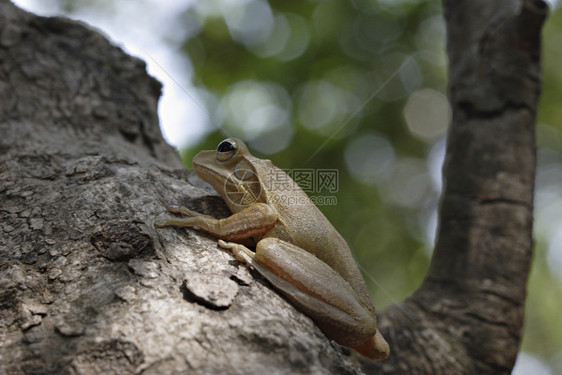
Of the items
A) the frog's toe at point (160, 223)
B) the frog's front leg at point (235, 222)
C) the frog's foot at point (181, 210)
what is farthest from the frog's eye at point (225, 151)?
the frog's toe at point (160, 223)

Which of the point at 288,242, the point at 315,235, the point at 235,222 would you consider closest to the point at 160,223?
the point at 235,222

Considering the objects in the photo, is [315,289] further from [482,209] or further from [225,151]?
[482,209]

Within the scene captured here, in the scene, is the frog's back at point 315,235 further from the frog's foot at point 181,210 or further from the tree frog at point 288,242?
the frog's foot at point 181,210

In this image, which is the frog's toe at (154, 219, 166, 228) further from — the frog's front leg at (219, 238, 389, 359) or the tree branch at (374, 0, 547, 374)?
the tree branch at (374, 0, 547, 374)

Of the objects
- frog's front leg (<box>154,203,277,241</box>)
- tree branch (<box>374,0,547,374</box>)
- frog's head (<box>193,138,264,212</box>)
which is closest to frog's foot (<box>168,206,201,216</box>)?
frog's front leg (<box>154,203,277,241</box>)

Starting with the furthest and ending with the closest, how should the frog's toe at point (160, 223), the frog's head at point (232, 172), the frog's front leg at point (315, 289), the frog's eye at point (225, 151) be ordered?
the frog's eye at point (225, 151) → the frog's head at point (232, 172) → the frog's toe at point (160, 223) → the frog's front leg at point (315, 289)

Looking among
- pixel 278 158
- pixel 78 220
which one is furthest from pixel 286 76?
pixel 78 220

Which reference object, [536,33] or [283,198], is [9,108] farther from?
[536,33]
